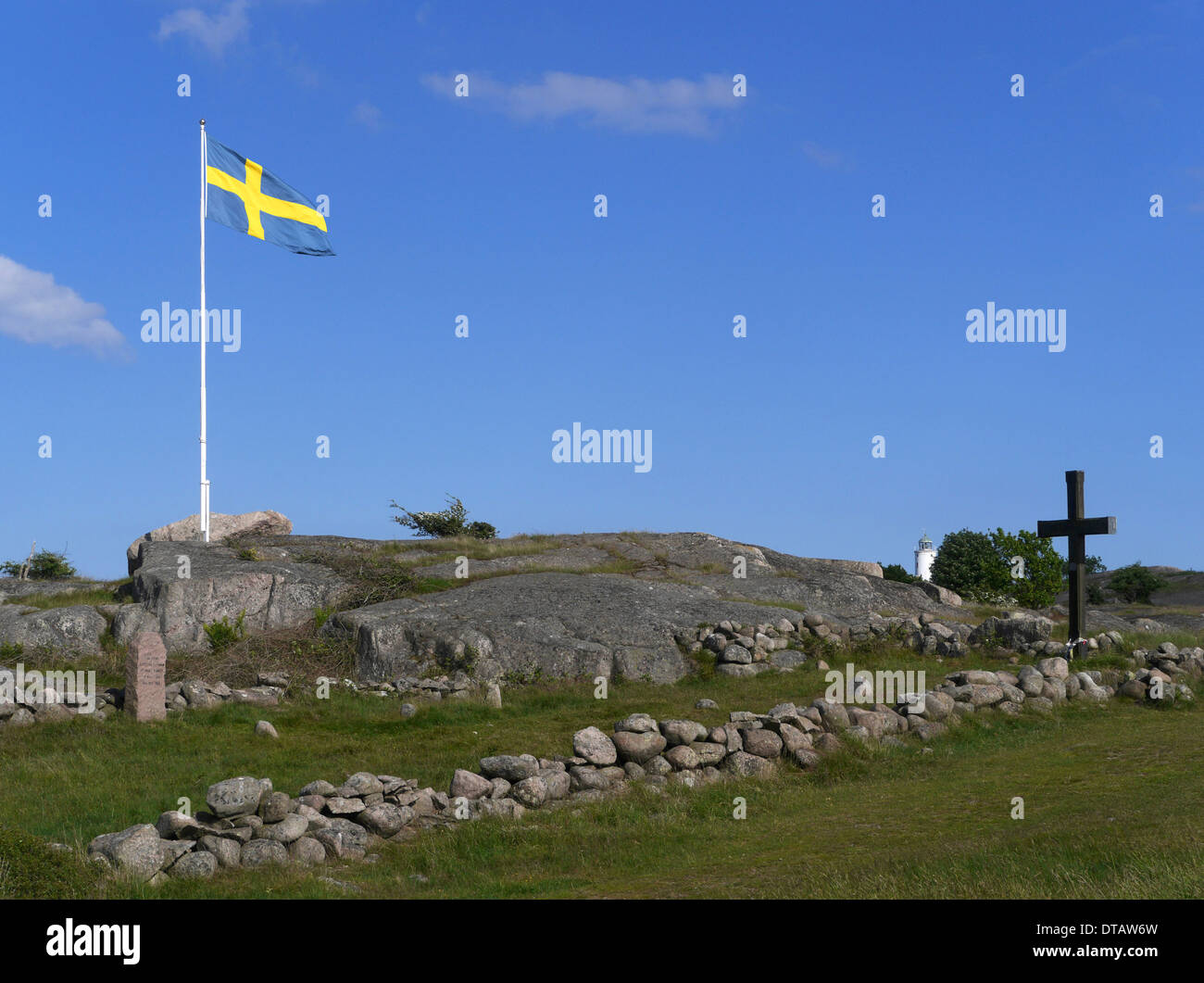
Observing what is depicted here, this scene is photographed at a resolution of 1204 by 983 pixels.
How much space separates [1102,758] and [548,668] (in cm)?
1124

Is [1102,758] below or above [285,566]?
below

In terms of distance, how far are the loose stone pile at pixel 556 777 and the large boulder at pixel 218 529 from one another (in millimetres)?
22768

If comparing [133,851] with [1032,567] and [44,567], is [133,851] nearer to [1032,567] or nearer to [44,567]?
[44,567]

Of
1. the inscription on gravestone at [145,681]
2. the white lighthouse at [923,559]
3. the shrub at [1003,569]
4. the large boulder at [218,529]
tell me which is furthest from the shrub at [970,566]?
the inscription on gravestone at [145,681]

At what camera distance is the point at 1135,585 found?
62688 millimetres

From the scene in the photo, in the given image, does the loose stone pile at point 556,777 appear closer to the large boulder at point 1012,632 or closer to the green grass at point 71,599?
the large boulder at point 1012,632

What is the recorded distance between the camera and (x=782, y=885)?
9.24 metres

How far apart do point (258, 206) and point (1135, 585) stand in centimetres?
5443

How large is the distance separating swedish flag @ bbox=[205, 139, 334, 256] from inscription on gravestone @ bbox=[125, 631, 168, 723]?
17525mm

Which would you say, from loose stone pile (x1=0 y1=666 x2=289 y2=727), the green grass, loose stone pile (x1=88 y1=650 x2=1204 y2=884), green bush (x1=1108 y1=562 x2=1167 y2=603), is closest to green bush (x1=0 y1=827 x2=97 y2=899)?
loose stone pile (x1=88 y1=650 x2=1204 y2=884)

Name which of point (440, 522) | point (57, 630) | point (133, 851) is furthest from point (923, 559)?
point (133, 851)

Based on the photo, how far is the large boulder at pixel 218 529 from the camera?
35500 mm
